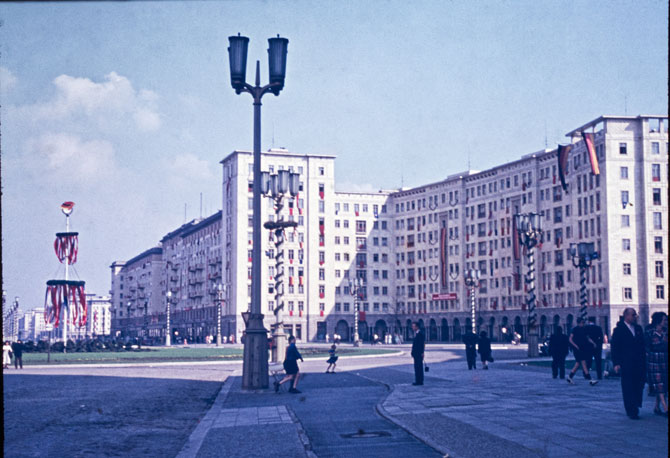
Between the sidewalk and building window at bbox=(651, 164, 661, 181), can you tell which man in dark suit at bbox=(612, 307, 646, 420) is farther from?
building window at bbox=(651, 164, 661, 181)

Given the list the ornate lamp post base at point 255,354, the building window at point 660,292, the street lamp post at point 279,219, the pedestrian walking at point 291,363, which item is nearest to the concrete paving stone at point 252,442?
the ornate lamp post base at point 255,354

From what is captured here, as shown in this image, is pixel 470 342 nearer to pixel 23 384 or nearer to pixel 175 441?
pixel 23 384

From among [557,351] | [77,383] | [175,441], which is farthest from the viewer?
[77,383]

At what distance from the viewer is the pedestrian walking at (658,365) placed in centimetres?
1247

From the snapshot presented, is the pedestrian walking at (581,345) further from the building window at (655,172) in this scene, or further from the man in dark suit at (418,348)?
the building window at (655,172)

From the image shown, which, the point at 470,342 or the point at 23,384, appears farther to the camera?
the point at 470,342

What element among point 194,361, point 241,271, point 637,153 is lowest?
point 194,361

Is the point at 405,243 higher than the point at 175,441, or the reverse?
the point at 405,243

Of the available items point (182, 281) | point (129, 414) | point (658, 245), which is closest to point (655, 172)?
point (658, 245)

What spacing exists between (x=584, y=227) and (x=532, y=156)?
44.6ft

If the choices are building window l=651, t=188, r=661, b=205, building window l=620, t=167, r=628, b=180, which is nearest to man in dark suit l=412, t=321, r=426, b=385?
building window l=620, t=167, r=628, b=180

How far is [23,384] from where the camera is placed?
27391mm

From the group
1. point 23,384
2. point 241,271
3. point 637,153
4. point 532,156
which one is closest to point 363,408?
point 23,384

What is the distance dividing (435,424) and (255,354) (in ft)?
25.5
